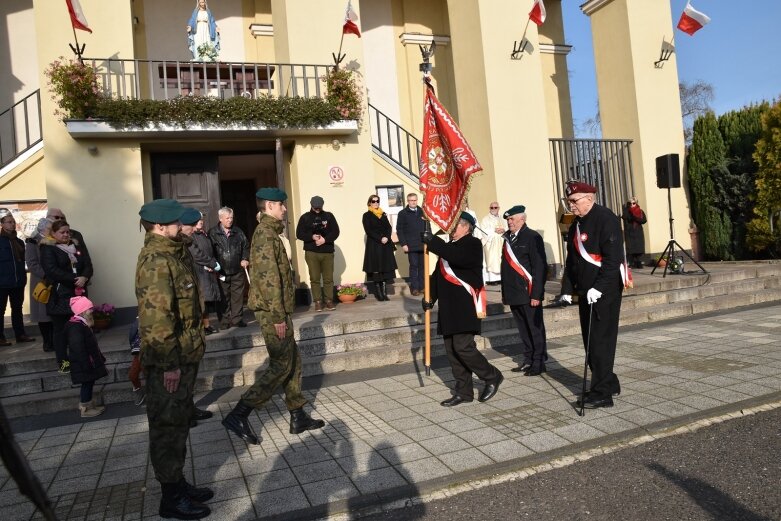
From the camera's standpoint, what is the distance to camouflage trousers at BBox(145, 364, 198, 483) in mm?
3623

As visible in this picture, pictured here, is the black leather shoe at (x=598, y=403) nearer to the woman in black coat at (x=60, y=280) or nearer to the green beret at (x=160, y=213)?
the green beret at (x=160, y=213)

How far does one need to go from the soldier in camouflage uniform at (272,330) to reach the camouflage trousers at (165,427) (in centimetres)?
108

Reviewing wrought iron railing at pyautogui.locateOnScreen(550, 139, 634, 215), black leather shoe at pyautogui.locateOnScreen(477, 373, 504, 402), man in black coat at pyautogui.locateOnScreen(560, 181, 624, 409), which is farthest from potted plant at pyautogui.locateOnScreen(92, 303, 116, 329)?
wrought iron railing at pyautogui.locateOnScreen(550, 139, 634, 215)

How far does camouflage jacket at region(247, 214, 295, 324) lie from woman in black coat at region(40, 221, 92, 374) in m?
2.77

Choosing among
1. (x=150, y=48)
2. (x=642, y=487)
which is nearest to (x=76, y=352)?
(x=642, y=487)

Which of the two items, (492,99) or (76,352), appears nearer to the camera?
(76,352)

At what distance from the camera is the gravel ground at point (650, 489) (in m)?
3.32

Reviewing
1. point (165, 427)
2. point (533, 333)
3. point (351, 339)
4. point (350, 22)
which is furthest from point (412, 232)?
point (165, 427)

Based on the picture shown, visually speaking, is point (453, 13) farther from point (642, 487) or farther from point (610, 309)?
point (642, 487)

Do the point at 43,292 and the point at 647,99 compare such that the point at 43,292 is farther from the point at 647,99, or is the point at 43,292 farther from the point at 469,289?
the point at 647,99

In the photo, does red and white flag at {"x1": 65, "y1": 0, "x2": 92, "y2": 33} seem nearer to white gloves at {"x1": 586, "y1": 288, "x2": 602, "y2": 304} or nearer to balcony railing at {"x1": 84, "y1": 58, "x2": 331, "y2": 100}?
balcony railing at {"x1": 84, "y1": 58, "x2": 331, "y2": 100}

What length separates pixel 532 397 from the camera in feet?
18.9

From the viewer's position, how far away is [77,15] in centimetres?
942

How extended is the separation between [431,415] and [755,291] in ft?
28.6
